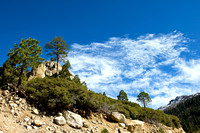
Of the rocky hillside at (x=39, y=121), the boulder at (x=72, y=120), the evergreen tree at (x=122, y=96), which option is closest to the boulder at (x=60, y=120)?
the rocky hillside at (x=39, y=121)

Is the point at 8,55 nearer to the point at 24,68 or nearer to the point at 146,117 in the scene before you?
the point at 24,68

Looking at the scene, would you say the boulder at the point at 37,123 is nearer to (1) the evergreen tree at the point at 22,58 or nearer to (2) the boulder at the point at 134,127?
(1) the evergreen tree at the point at 22,58

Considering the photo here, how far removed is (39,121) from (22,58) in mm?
5547

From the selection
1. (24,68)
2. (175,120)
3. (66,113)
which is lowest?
(175,120)

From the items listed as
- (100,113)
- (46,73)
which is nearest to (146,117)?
(100,113)

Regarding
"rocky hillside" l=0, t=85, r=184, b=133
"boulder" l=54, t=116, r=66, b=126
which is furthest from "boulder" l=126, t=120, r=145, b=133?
"boulder" l=54, t=116, r=66, b=126

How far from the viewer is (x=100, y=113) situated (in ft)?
43.5

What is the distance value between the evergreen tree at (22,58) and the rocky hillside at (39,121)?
184 centimetres

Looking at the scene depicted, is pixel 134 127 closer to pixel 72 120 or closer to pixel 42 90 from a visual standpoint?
pixel 72 120

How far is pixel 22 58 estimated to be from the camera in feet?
38.3

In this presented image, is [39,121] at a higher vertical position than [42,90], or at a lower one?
lower

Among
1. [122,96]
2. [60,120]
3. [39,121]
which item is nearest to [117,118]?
[60,120]

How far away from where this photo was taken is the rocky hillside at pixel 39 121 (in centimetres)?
820

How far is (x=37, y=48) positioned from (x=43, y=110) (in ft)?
17.8
